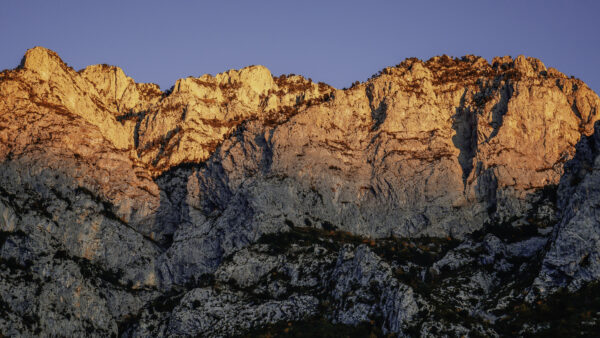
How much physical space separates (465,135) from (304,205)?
39.0m

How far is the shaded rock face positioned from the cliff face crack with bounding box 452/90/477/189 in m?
0.50

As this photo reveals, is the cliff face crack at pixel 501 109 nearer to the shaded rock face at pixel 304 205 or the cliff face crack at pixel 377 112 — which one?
the shaded rock face at pixel 304 205

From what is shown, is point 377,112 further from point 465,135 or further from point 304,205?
point 304,205

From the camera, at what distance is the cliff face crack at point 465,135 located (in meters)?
148

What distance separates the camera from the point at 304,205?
143 metres

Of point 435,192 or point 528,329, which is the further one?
point 435,192

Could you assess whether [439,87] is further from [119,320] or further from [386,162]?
[119,320]

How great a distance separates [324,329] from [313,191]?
41762 mm

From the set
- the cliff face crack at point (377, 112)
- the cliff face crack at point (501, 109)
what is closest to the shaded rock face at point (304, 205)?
the cliff face crack at point (377, 112)

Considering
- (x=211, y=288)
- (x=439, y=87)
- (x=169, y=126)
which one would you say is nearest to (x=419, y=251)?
(x=211, y=288)

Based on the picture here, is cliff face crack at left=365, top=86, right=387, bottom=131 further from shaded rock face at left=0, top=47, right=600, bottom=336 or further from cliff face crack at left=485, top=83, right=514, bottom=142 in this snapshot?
cliff face crack at left=485, top=83, right=514, bottom=142

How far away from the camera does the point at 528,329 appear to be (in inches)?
3634

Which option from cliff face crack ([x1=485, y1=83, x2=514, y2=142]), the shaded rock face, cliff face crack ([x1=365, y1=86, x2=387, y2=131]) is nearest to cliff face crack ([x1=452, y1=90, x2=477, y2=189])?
the shaded rock face

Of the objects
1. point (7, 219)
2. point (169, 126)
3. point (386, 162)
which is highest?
point (169, 126)
